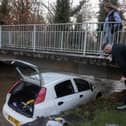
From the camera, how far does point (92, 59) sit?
7.79m

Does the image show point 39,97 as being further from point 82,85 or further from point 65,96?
point 82,85

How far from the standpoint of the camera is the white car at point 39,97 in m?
6.30

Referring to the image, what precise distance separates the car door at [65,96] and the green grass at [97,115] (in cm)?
22

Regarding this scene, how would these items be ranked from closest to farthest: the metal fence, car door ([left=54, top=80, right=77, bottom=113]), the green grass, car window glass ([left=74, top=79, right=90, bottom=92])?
the green grass → car door ([left=54, top=80, right=77, bottom=113]) → car window glass ([left=74, top=79, right=90, bottom=92]) → the metal fence

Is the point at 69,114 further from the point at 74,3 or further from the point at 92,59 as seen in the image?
the point at 74,3

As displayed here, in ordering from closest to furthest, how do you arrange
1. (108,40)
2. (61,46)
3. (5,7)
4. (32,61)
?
1. (108,40)
2. (61,46)
3. (32,61)
4. (5,7)

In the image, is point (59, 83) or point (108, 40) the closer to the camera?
point (59, 83)

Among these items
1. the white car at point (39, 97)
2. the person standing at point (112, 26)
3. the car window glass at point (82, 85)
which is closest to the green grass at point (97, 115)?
the white car at point (39, 97)

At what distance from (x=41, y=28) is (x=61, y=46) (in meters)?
1.70

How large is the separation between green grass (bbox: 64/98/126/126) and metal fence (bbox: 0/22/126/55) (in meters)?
1.66

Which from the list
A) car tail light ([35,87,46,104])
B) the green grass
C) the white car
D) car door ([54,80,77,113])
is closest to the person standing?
the white car

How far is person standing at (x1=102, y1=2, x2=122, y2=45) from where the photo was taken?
7.59m

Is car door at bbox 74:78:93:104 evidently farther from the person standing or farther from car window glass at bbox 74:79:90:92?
the person standing

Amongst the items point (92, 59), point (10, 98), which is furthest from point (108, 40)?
point (10, 98)
